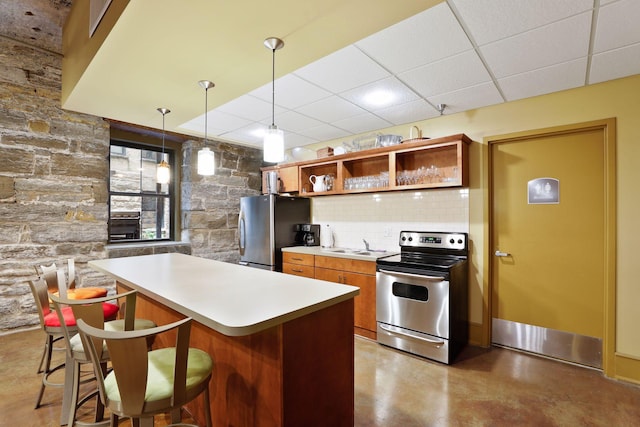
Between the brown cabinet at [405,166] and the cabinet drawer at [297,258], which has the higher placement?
the brown cabinet at [405,166]

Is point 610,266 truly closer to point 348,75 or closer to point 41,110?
point 348,75

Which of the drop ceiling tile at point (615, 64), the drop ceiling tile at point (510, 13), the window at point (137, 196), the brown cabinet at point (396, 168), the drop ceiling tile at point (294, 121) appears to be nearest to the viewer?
the drop ceiling tile at point (510, 13)

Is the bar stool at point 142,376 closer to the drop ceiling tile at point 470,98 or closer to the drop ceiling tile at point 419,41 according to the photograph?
the drop ceiling tile at point 419,41

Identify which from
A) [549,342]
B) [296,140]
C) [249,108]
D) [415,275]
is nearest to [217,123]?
[249,108]

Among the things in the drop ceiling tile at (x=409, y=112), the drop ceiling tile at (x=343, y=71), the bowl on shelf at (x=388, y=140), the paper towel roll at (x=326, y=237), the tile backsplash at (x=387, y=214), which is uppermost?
the drop ceiling tile at (x=343, y=71)

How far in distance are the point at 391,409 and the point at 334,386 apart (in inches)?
31.8

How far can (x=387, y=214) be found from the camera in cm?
381

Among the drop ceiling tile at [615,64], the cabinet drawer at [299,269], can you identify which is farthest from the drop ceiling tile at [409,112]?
the cabinet drawer at [299,269]

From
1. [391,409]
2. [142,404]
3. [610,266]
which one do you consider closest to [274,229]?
[391,409]

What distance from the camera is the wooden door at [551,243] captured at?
2.65m

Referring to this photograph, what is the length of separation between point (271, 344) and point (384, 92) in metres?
2.32

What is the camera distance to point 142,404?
1128mm

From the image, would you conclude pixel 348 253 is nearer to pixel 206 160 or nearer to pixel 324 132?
pixel 324 132

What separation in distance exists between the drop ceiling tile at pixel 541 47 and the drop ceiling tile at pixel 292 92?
1328 millimetres
